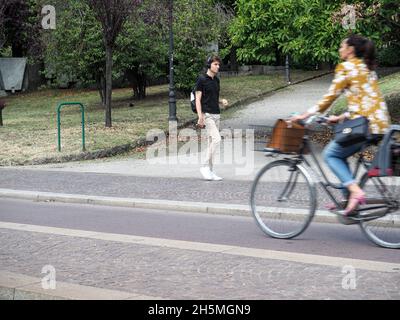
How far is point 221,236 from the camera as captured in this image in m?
8.48

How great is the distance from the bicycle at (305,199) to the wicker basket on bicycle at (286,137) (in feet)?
0.17

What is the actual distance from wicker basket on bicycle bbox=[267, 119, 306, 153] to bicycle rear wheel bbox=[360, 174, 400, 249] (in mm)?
782

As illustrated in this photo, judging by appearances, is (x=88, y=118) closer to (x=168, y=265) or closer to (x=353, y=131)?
(x=353, y=131)

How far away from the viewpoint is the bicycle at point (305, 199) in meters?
7.51

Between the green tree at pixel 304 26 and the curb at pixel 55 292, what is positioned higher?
the green tree at pixel 304 26

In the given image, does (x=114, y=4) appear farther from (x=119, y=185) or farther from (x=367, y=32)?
(x=119, y=185)

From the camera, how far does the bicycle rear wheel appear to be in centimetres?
748

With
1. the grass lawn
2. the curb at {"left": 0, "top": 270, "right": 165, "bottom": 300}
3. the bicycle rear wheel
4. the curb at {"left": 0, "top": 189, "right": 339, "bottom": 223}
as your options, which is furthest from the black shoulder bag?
the grass lawn

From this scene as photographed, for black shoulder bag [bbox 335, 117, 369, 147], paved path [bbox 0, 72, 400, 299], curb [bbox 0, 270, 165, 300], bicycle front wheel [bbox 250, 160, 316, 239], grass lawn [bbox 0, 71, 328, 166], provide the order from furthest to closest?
grass lawn [bbox 0, 71, 328, 166] → bicycle front wheel [bbox 250, 160, 316, 239] → black shoulder bag [bbox 335, 117, 369, 147] → paved path [bbox 0, 72, 400, 299] → curb [bbox 0, 270, 165, 300]

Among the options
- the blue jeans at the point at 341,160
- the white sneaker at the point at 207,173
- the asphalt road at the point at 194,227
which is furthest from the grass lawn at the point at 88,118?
the blue jeans at the point at 341,160

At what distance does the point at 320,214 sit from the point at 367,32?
350 inches

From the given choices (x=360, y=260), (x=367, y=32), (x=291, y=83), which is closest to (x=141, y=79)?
(x=291, y=83)

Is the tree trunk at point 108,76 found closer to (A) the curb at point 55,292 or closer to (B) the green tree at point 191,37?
(B) the green tree at point 191,37

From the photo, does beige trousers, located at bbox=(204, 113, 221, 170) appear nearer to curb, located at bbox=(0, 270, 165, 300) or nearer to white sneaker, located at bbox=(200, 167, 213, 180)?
white sneaker, located at bbox=(200, 167, 213, 180)
